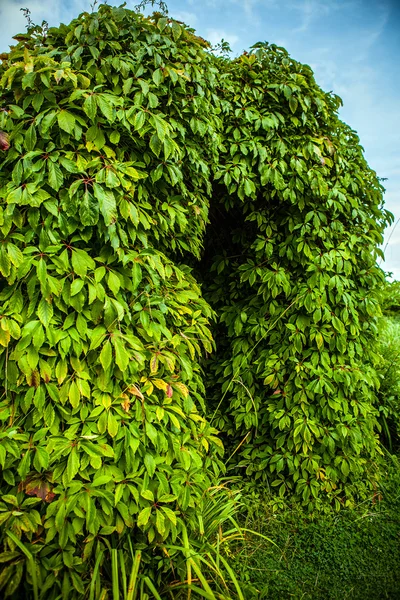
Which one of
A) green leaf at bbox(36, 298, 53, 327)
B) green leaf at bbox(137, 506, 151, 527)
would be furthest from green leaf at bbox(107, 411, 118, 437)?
green leaf at bbox(36, 298, 53, 327)

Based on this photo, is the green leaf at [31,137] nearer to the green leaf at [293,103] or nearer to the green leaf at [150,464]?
the green leaf at [150,464]

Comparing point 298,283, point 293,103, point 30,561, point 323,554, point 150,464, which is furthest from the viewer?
point 298,283

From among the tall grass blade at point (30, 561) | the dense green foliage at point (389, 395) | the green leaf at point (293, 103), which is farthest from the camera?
the dense green foliage at point (389, 395)

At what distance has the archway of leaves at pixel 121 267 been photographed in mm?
1576

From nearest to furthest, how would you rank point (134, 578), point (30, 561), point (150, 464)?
point (30, 561) < point (134, 578) < point (150, 464)

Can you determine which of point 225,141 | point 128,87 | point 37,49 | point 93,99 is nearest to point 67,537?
point 93,99

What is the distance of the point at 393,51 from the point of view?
2.81 m

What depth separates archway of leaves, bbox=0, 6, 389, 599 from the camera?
1576 millimetres

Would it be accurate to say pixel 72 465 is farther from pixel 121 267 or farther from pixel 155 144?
pixel 155 144

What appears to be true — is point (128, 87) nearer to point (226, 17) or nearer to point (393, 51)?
point (226, 17)

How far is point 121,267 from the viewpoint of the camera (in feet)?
5.93

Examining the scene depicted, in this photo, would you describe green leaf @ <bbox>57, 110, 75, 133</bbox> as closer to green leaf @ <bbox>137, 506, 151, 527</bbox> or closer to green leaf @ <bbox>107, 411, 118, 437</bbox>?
green leaf @ <bbox>107, 411, 118, 437</bbox>

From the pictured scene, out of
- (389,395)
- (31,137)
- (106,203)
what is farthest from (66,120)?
(389,395)

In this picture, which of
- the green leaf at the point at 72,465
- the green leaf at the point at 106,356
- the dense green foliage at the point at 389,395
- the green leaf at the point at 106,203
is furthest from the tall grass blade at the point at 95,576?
the dense green foliage at the point at 389,395
